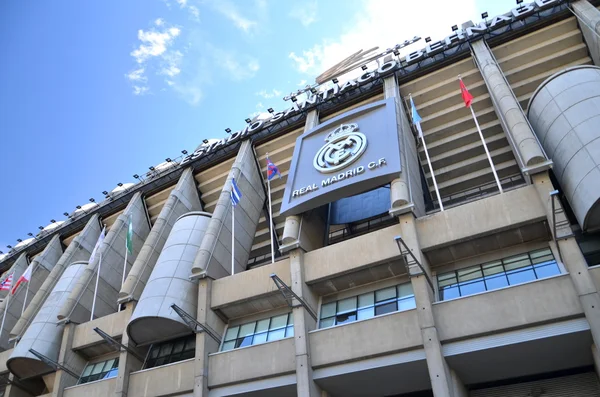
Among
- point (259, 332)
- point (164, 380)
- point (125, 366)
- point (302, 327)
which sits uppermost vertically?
point (259, 332)

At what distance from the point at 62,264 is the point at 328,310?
1163 inches

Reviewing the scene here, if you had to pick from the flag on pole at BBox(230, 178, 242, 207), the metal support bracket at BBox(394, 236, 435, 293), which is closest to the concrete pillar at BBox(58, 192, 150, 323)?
the flag on pole at BBox(230, 178, 242, 207)

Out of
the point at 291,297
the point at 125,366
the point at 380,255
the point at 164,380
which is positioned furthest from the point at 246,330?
the point at 380,255

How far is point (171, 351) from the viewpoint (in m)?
32.5

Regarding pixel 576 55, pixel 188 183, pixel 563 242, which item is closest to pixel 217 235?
pixel 188 183

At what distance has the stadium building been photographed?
22578 millimetres

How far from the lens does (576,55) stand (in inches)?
1298

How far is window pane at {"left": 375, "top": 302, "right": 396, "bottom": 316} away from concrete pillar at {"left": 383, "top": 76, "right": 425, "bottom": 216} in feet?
16.6

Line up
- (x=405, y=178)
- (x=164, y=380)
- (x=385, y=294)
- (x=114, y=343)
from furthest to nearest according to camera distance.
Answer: (x=114, y=343) → (x=164, y=380) → (x=405, y=178) → (x=385, y=294)

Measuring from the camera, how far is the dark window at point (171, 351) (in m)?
31.8

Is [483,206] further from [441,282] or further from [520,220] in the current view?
[441,282]

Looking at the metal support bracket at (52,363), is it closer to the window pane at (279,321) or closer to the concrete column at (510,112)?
the window pane at (279,321)

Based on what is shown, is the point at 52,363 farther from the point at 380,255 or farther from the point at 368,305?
the point at 380,255

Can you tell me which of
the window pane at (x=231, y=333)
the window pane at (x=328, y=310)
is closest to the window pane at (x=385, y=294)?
the window pane at (x=328, y=310)
